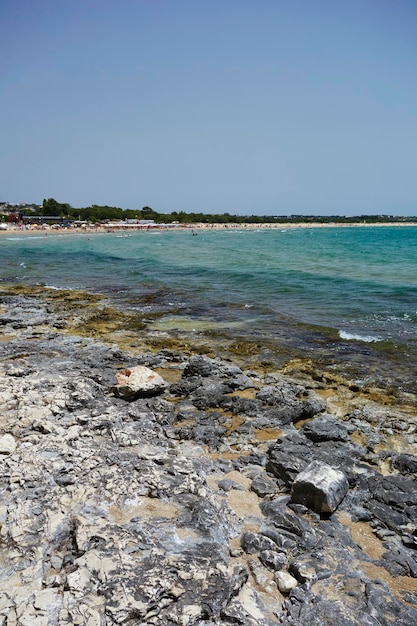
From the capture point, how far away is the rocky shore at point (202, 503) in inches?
165

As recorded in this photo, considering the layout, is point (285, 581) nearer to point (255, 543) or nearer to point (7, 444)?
point (255, 543)

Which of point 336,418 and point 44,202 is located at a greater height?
point 44,202

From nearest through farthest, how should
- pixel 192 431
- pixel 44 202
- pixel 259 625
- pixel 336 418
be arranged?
pixel 259 625
pixel 192 431
pixel 336 418
pixel 44 202

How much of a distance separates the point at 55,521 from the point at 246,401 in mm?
5203

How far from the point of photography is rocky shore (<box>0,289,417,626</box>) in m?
4.18

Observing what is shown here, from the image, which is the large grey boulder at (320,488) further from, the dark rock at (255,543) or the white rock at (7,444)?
the white rock at (7,444)

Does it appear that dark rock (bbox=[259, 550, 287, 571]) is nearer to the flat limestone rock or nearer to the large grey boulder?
the large grey boulder

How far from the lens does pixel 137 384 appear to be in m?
9.25

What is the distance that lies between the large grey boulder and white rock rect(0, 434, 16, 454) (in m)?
4.29

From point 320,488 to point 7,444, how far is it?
4737 millimetres

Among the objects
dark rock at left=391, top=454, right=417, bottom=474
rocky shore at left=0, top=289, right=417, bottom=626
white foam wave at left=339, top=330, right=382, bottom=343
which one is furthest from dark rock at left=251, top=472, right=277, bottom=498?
white foam wave at left=339, top=330, right=382, bottom=343

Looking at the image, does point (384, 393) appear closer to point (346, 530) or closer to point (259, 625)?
point (346, 530)

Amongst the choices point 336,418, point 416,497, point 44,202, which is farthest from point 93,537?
point 44,202

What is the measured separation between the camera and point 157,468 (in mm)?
6230
